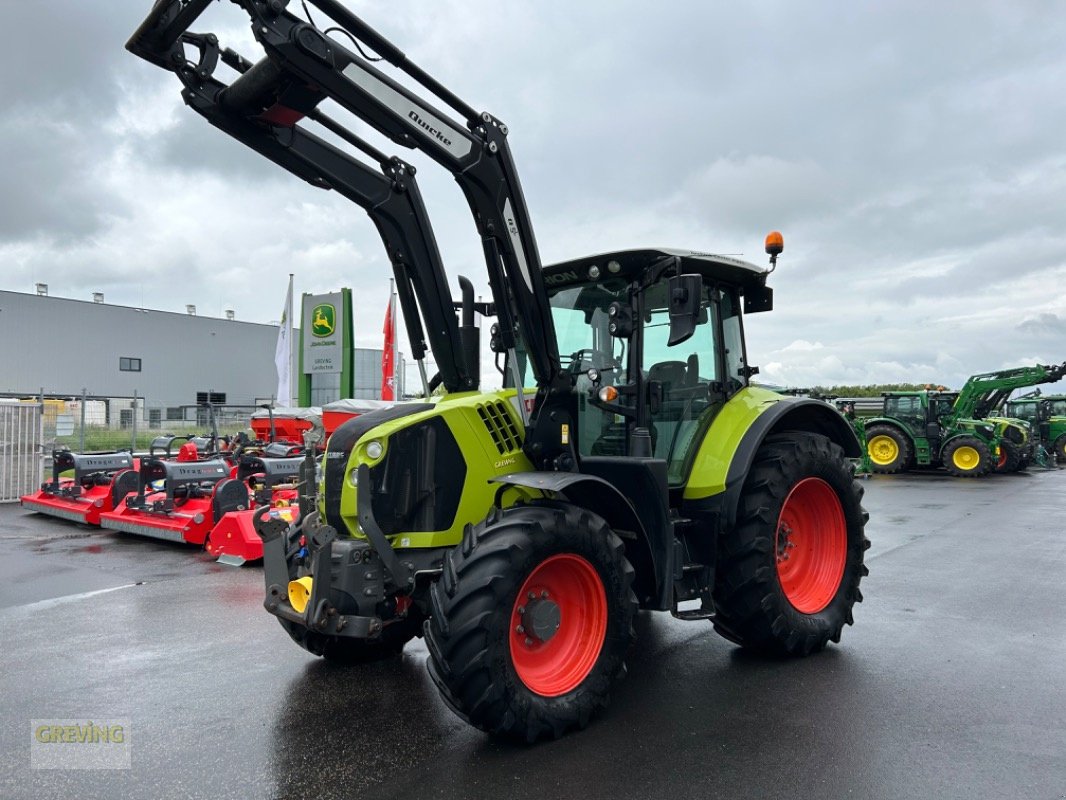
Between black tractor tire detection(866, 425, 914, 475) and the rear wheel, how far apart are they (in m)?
2.20

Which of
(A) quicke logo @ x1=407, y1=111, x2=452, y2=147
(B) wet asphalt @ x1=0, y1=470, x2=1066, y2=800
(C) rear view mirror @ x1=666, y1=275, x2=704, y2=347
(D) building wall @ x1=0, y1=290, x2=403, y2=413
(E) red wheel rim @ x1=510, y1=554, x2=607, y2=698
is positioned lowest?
(B) wet asphalt @ x1=0, y1=470, x2=1066, y2=800

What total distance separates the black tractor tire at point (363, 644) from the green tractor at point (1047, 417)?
86.1ft

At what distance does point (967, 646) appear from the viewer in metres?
5.10

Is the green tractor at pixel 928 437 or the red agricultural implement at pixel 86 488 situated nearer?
the red agricultural implement at pixel 86 488

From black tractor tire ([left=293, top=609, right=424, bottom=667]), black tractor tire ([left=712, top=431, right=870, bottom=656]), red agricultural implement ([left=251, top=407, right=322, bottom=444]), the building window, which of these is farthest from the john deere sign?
the building window

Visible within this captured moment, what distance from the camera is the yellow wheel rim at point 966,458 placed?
19828mm

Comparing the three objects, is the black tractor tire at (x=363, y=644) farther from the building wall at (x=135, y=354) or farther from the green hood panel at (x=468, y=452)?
the building wall at (x=135, y=354)

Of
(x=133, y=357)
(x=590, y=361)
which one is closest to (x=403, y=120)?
(x=590, y=361)

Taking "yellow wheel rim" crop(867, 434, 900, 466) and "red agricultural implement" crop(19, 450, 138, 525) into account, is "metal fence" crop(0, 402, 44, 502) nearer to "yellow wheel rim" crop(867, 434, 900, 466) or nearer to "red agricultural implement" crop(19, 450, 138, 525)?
"red agricultural implement" crop(19, 450, 138, 525)

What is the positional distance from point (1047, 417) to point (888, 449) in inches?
345

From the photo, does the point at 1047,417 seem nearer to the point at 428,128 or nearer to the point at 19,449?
the point at 428,128

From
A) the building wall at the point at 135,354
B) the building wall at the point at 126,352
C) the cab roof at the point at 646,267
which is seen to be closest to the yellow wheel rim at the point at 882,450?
the cab roof at the point at 646,267

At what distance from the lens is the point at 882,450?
2147 cm

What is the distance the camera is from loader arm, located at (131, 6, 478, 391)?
383 centimetres
